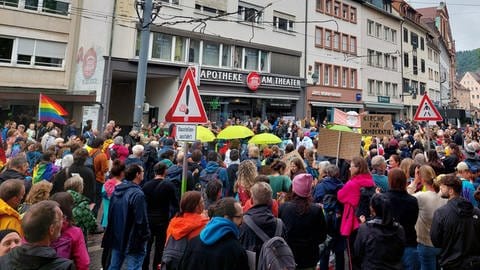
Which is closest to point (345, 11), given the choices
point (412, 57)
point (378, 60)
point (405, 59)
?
point (378, 60)

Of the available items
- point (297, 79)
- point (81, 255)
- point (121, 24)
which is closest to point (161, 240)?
point (81, 255)

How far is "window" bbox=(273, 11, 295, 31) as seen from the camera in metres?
29.2

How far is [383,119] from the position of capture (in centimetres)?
1075

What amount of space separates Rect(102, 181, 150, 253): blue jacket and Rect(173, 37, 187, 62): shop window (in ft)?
64.1

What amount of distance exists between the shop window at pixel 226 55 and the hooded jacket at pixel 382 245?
23.1 meters

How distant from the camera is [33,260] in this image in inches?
94.4

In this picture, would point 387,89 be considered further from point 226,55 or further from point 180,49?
point 180,49

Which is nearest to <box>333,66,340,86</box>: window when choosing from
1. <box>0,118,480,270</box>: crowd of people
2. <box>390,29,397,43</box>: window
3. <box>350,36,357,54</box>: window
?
<box>350,36,357,54</box>: window

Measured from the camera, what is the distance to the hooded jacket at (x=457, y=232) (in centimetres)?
396

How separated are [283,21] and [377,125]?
21209mm

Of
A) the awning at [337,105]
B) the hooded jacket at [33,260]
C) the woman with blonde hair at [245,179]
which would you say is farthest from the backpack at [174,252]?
the awning at [337,105]

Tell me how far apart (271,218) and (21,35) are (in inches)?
938

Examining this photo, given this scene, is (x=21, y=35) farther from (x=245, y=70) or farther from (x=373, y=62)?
(x=373, y=62)

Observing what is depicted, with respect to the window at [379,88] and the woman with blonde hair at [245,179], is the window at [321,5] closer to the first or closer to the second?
the window at [379,88]
